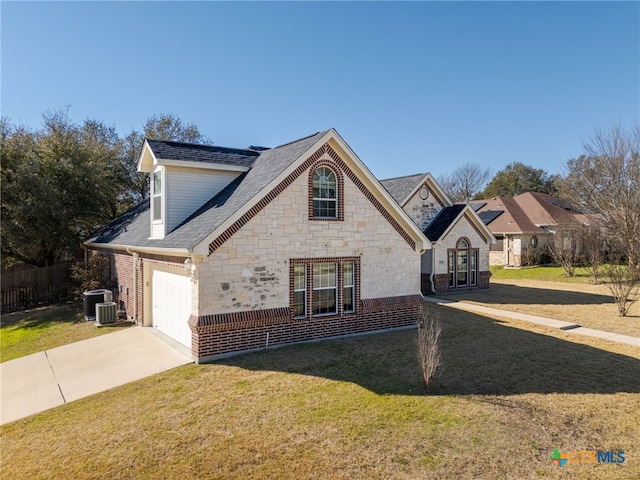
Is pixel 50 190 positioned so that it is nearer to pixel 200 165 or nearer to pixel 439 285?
pixel 200 165

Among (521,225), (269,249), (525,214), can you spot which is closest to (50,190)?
(269,249)

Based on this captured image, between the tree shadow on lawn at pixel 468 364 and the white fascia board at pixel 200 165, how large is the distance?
20.9ft

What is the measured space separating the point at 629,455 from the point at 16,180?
24.7 metres

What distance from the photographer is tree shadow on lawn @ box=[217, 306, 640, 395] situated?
8.55 m

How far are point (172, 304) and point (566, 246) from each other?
96.0 ft

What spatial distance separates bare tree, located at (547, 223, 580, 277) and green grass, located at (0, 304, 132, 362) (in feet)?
97.6

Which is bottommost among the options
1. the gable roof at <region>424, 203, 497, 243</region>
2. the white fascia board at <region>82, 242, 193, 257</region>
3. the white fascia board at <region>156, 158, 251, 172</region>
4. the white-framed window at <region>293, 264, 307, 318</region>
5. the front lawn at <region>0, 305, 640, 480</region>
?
the front lawn at <region>0, 305, 640, 480</region>

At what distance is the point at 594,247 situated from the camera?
25047 mm

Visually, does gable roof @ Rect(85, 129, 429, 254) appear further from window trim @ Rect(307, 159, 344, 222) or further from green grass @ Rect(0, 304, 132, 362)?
green grass @ Rect(0, 304, 132, 362)

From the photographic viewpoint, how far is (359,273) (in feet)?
41.3

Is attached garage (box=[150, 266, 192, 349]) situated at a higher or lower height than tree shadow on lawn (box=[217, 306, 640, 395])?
higher

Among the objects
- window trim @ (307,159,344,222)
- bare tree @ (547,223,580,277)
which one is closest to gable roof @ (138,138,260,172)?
window trim @ (307,159,344,222)

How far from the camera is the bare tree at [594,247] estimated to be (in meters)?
25.3

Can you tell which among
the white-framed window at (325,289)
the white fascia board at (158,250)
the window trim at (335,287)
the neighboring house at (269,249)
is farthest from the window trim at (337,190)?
the white fascia board at (158,250)
